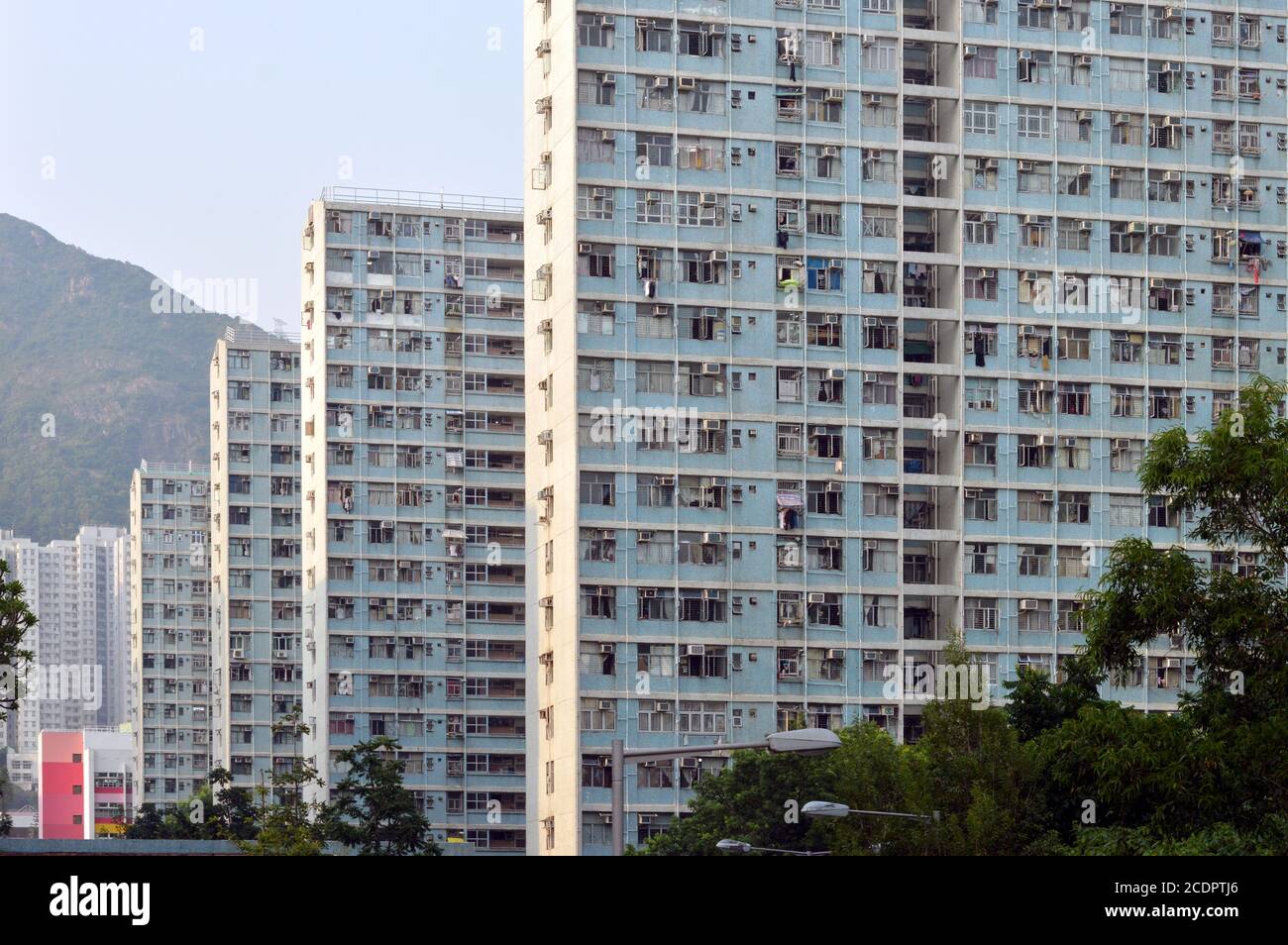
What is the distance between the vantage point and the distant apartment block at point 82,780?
529 ft

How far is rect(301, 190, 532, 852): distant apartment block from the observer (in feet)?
312

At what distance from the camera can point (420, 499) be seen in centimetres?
9662

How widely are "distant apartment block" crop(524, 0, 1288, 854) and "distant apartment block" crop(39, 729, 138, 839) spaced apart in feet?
330

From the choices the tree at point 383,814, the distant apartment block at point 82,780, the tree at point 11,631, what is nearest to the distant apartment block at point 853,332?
the tree at point 383,814

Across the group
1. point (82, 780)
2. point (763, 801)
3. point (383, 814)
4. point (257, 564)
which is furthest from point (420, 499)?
point (82, 780)

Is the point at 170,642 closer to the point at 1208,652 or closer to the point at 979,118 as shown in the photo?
the point at 979,118

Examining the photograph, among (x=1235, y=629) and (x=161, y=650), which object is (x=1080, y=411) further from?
(x=161, y=650)

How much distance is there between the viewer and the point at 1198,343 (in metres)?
70.3

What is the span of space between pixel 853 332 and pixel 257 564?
56.9 meters

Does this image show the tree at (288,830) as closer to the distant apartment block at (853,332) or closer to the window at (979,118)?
the distant apartment block at (853,332)

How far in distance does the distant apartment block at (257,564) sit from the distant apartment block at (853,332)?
1931 inches

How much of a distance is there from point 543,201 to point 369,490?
31.4 metres

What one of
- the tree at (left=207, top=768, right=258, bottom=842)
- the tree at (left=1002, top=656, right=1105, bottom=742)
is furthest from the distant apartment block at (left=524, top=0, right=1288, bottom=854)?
the tree at (left=207, top=768, right=258, bottom=842)
